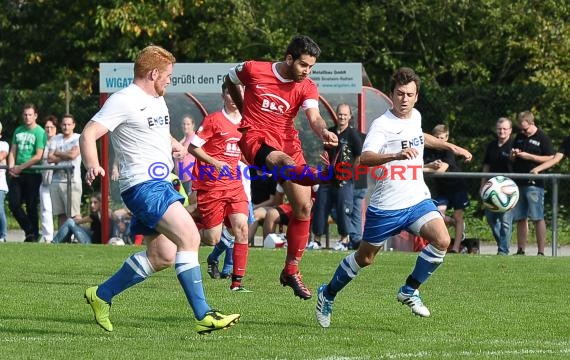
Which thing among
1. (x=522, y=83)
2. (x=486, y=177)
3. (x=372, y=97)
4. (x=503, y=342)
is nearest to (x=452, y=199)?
(x=486, y=177)

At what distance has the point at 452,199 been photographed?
18.4 metres

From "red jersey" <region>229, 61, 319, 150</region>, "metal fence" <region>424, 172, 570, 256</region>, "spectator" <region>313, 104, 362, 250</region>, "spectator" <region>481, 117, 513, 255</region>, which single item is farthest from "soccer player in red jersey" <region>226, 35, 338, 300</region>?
"spectator" <region>481, 117, 513, 255</region>

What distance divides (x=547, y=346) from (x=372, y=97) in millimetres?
11741

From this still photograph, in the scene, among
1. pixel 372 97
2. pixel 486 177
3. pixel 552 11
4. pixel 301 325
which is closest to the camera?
pixel 301 325

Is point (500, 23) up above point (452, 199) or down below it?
above

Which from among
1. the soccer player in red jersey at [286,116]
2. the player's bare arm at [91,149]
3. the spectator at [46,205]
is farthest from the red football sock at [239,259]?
the spectator at [46,205]

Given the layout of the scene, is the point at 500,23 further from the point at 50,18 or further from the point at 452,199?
the point at 50,18

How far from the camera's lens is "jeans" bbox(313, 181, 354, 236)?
18.6 metres

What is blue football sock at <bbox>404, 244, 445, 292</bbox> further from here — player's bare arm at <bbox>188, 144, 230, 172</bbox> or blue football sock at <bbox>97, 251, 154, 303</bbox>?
player's bare arm at <bbox>188, 144, 230, 172</bbox>

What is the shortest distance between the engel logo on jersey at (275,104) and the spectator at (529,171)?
23.4 ft

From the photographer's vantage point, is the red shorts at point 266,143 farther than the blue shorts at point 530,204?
No

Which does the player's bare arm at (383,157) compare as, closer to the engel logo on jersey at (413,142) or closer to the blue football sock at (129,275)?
the engel logo on jersey at (413,142)

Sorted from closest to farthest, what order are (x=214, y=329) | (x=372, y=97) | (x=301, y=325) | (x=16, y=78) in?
1. (x=214, y=329)
2. (x=301, y=325)
3. (x=372, y=97)
4. (x=16, y=78)

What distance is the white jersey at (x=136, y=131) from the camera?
8852mm
